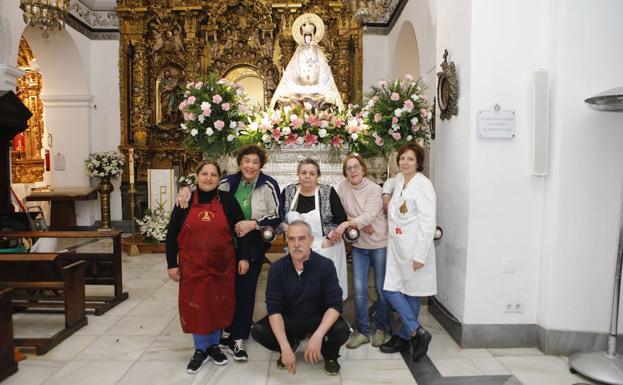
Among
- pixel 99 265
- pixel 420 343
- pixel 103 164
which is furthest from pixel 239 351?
pixel 103 164

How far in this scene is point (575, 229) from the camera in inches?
164

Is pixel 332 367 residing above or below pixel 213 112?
below

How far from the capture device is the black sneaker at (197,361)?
12.7ft

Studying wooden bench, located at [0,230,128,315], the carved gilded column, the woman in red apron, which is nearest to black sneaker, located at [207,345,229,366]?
the woman in red apron

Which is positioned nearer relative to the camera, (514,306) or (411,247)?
(411,247)

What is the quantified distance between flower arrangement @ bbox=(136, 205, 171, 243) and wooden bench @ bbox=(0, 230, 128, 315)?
9.20 feet

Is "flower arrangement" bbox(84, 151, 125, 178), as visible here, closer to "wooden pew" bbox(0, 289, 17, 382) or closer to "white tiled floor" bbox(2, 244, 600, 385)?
"white tiled floor" bbox(2, 244, 600, 385)

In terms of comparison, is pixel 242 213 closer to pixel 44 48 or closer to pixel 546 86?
pixel 546 86

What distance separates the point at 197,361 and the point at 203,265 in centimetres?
83

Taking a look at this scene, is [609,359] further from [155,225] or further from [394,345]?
[155,225]

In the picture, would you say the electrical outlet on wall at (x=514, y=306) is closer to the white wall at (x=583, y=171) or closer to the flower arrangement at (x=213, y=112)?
the white wall at (x=583, y=171)

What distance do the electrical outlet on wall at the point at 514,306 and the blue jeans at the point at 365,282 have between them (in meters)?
1.09

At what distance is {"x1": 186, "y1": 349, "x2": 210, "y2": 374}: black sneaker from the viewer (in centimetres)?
388

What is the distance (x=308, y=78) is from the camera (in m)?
7.39
